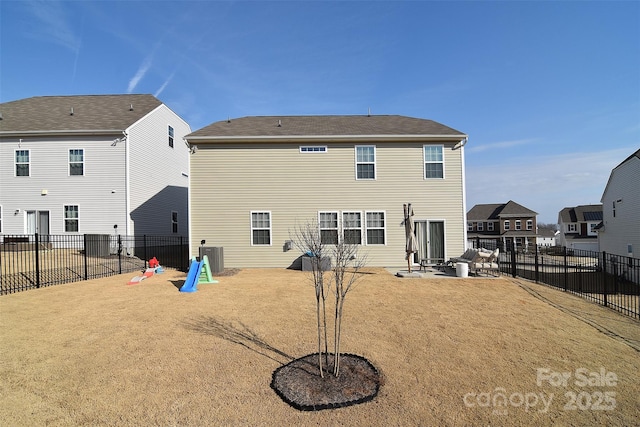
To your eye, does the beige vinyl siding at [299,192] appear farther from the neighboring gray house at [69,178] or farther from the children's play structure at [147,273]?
the neighboring gray house at [69,178]

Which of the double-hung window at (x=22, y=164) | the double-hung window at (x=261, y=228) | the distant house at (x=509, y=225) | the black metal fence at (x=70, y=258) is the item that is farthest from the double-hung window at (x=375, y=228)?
the distant house at (x=509, y=225)

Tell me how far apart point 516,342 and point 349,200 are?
894cm

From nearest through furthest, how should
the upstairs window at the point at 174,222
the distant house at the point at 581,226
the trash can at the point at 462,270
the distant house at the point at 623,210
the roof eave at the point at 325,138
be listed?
the trash can at the point at 462,270 < the roof eave at the point at 325,138 < the distant house at the point at 623,210 < the upstairs window at the point at 174,222 < the distant house at the point at 581,226

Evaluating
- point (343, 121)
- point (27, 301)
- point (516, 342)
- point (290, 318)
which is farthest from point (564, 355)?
point (343, 121)

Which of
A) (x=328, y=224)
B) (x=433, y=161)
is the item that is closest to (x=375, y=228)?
(x=328, y=224)

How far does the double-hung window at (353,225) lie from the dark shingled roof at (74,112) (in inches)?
542

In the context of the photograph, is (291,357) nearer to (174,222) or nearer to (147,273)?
(147,273)

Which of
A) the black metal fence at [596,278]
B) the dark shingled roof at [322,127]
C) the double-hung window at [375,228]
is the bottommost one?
the black metal fence at [596,278]

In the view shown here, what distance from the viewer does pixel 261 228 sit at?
509 inches

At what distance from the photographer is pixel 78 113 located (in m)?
17.6

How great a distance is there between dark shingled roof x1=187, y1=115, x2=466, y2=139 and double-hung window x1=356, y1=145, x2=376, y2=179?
648 millimetres

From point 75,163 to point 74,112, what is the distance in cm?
433

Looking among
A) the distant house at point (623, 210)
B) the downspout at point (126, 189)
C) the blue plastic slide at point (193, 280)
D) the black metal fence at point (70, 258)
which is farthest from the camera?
the distant house at point (623, 210)

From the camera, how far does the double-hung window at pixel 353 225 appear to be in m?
12.9
